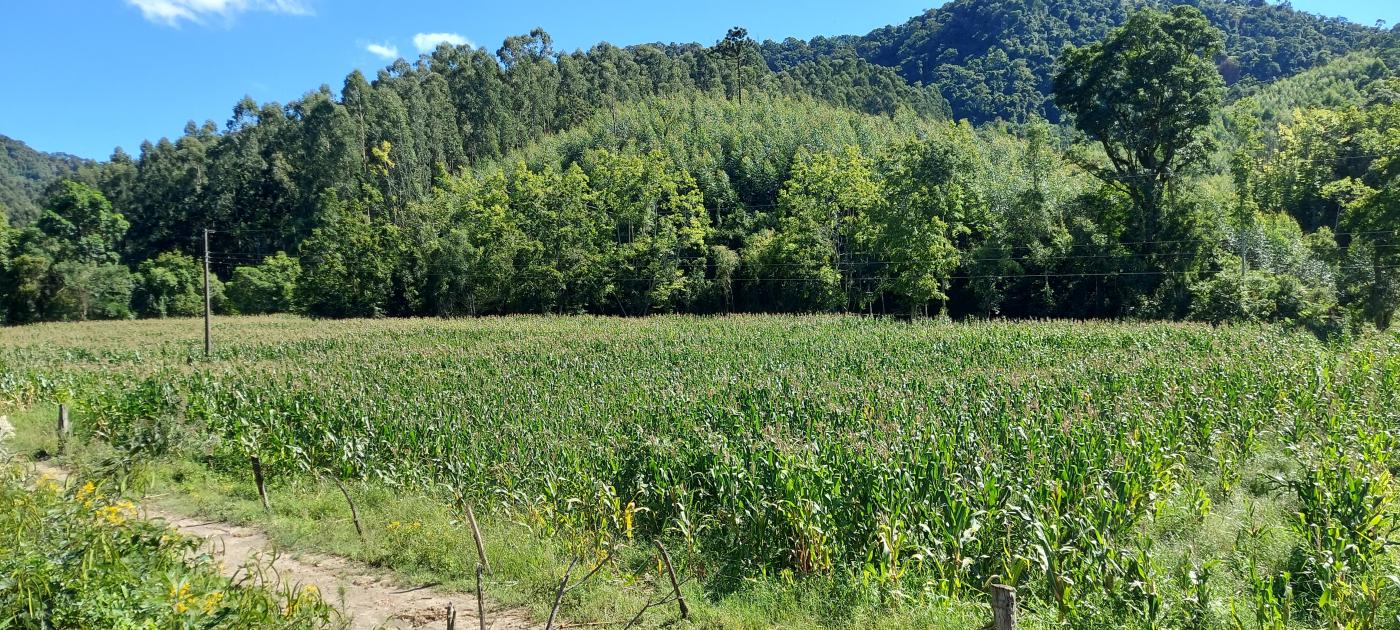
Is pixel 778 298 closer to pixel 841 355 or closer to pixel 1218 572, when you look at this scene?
pixel 841 355

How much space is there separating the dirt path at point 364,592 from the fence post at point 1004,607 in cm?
413

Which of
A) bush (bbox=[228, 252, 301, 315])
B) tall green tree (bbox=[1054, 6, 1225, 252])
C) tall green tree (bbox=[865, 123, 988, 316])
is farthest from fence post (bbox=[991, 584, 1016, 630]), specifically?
bush (bbox=[228, 252, 301, 315])

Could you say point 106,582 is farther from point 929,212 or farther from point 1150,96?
point 1150,96

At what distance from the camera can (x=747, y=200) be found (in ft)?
177

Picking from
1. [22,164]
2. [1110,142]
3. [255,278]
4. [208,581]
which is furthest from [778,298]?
[22,164]

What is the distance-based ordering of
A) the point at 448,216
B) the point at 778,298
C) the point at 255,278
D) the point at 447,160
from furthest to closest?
1. the point at 447,160
2. the point at 255,278
3. the point at 448,216
4. the point at 778,298

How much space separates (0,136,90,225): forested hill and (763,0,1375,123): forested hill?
415 ft

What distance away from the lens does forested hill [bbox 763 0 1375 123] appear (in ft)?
363

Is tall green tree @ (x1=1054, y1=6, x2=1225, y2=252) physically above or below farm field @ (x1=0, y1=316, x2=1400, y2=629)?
above

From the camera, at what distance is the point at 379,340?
3303cm

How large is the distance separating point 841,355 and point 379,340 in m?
22.3

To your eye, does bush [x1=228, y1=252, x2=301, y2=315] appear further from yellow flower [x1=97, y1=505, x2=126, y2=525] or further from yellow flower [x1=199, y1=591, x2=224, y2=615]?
yellow flower [x1=199, y1=591, x2=224, y2=615]

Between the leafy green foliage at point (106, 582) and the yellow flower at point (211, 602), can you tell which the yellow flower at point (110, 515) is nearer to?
the leafy green foliage at point (106, 582)

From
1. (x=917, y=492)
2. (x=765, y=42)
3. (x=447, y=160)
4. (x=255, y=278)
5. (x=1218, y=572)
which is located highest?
(x=765, y=42)
